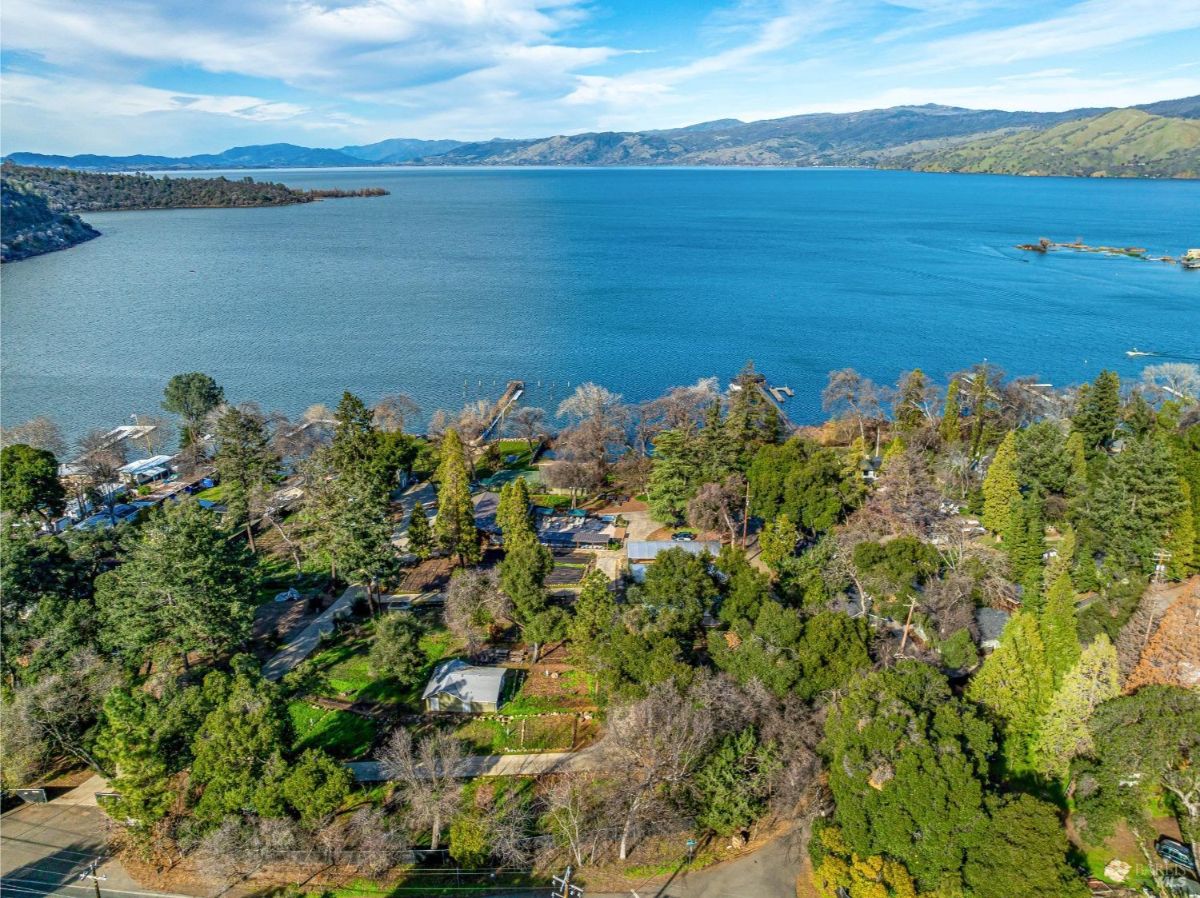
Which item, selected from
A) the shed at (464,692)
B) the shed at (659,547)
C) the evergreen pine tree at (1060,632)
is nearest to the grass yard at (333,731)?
the shed at (464,692)

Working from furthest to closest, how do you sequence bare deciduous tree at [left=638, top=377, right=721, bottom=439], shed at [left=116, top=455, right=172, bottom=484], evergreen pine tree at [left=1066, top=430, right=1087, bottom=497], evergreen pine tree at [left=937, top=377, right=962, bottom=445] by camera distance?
shed at [left=116, top=455, right=172, bottom=484], bare deciduous tree at [left=638, top=377, right=721, bottom=439], evergreen pine tree at [left=937, top=377, right=962, bottom=445], evergreen pine tree at [left=1066, top=430, right=1087, bottom=497]

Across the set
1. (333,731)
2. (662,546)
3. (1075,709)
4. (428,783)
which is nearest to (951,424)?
(662,546)

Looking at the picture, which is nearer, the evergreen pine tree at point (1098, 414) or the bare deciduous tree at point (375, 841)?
the bare deciduous tree at point (375, 841)

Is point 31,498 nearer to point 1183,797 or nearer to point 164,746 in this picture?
→ point 164,746

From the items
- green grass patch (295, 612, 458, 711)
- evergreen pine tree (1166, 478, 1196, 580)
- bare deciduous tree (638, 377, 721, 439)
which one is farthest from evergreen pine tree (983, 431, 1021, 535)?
green grass patch (295, 612, 458, 711)

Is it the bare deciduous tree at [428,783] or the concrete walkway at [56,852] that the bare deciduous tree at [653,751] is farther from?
the concrete walkway at [56,852]

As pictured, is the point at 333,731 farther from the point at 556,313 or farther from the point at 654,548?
the point at 556,313

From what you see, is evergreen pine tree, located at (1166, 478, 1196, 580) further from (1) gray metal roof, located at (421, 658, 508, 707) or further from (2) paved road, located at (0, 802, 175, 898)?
(2) paved road, located at (0, 802, 175, 898)

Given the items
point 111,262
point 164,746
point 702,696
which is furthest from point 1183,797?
point 111,262
